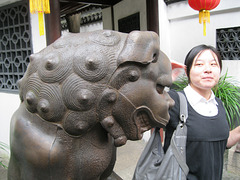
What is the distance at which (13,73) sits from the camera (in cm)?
271

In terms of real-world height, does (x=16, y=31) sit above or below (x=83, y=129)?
above

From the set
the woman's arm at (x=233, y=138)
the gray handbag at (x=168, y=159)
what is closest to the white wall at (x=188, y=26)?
the woman's arm at (x=233, y=138)

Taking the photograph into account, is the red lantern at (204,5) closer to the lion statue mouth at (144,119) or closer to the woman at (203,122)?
the woman at (203,122)

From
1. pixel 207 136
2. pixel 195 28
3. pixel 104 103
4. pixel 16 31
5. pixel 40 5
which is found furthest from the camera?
pixel 195 28

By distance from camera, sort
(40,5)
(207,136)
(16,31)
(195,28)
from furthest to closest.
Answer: (195,28), (16,31), (40,5), (207,136)

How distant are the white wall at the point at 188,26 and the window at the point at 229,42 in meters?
0.07

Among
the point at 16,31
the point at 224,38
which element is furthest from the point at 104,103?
the point at 224,38

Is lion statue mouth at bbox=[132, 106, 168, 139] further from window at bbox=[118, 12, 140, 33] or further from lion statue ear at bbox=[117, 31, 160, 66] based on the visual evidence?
window at bbox=[118, 12, 140, 33]

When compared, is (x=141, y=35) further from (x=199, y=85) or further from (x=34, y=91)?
(x=199, y=85)

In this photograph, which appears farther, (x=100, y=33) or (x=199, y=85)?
(x=199, y=85)

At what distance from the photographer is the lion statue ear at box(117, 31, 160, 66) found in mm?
694

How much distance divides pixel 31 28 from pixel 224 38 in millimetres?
2711

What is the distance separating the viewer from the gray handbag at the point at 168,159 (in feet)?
3.96

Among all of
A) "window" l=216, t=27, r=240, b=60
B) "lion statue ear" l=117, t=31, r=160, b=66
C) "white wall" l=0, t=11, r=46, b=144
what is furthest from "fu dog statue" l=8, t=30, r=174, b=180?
"window" l=216, t=27, r=240, b=60
